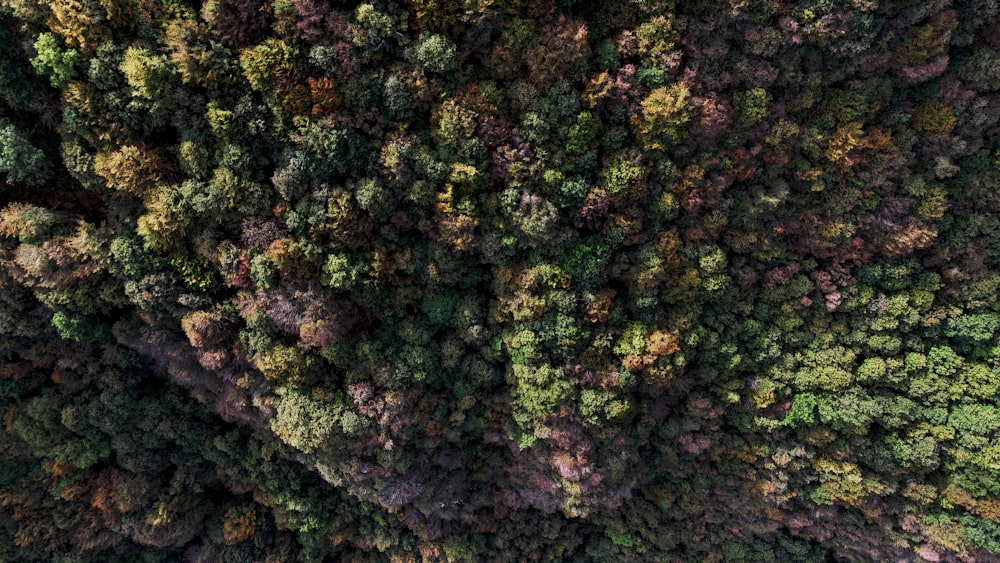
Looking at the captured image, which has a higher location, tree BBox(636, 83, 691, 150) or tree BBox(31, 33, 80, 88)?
tree BBox(31, 33, 80, 88)

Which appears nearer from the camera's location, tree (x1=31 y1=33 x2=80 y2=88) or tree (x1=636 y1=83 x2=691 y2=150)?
tree (x1=31 y1=33 x2=80 y2=88)

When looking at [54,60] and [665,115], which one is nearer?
[54,60]

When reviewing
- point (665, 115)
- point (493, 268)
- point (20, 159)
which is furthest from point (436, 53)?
point (20, 159)

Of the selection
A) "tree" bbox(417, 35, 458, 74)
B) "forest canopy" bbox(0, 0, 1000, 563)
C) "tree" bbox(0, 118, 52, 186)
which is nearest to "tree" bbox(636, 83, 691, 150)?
"forest canopy" bbox(0, 0, 1000, 563)

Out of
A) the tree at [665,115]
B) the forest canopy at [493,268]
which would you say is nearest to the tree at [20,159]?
the forest canopy at [493,268]

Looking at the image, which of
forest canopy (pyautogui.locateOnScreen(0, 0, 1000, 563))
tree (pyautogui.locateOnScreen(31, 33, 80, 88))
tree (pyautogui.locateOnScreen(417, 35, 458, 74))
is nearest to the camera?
tree (pyautogui.locateOnScreen(31, 33, 80, 88))

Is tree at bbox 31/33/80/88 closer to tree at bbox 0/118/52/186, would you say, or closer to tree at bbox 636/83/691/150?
tree at bbox 0/118/52/186

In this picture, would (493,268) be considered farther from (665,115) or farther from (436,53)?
(665,115)

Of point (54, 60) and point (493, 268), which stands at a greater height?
→ point (54, 60)

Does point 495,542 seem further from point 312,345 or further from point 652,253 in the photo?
point 652,253
